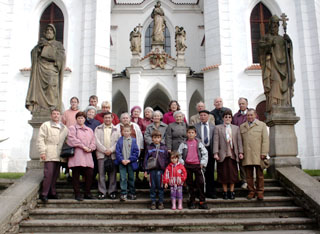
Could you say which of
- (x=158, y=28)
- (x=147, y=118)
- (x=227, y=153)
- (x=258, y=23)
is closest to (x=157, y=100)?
(x=158, y=28)

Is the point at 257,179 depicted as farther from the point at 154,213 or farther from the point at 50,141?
the point at 50,141

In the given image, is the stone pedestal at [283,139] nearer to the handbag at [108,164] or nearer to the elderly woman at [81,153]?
the handbag at [108,164]

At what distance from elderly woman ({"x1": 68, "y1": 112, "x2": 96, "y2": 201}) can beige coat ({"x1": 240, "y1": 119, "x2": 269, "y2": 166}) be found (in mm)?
2965

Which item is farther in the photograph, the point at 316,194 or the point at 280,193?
the point at 280,193

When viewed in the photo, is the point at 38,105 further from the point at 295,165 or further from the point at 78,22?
the point at 78,22

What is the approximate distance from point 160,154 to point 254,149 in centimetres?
Result: 184

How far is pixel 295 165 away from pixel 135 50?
10644 mm

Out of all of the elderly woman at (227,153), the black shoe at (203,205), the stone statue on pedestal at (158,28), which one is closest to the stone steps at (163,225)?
the black shoe at (203,205)

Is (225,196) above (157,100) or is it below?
below

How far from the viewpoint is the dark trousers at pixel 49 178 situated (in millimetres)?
5668

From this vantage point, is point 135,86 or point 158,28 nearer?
point 135,86

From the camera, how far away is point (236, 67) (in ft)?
49.9

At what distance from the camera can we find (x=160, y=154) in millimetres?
5531

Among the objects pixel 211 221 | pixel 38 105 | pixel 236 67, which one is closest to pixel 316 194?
pixel 211 221
